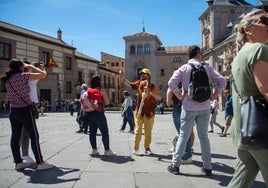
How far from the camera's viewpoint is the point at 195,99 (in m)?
4.76

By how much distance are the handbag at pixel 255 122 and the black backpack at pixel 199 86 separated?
231 cm

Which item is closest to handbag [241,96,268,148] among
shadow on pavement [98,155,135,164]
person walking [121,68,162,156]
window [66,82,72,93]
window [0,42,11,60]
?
shadow on pavement [98,155,135,164]

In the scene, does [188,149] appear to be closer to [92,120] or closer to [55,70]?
[92,120]

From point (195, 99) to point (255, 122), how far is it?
2.45 m

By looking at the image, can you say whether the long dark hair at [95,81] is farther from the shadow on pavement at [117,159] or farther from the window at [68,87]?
the window at [68,87]

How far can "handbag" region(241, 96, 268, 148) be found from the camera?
7.53ft

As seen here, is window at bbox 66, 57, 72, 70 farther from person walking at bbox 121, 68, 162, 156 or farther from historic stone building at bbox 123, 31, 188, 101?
person walking at bbox 121, 68, 162, 156

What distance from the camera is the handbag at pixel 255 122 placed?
229 cm

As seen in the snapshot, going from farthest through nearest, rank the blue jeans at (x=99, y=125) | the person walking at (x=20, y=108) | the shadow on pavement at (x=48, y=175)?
→ the blue jeans at (x=99, y=125) → the person walking at (x=20, y=108) → the shadow on pavement at (x=48, y=175)

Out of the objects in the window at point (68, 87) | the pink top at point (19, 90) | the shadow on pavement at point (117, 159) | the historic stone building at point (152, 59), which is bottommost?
the shadow on pavement at point (117, 159)

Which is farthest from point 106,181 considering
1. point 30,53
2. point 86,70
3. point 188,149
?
point 86,70

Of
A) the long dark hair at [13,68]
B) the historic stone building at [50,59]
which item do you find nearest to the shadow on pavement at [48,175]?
the long dark hair at [13,68]

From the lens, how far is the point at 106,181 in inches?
181

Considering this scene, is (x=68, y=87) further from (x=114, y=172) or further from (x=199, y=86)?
(x=199, y=86)
